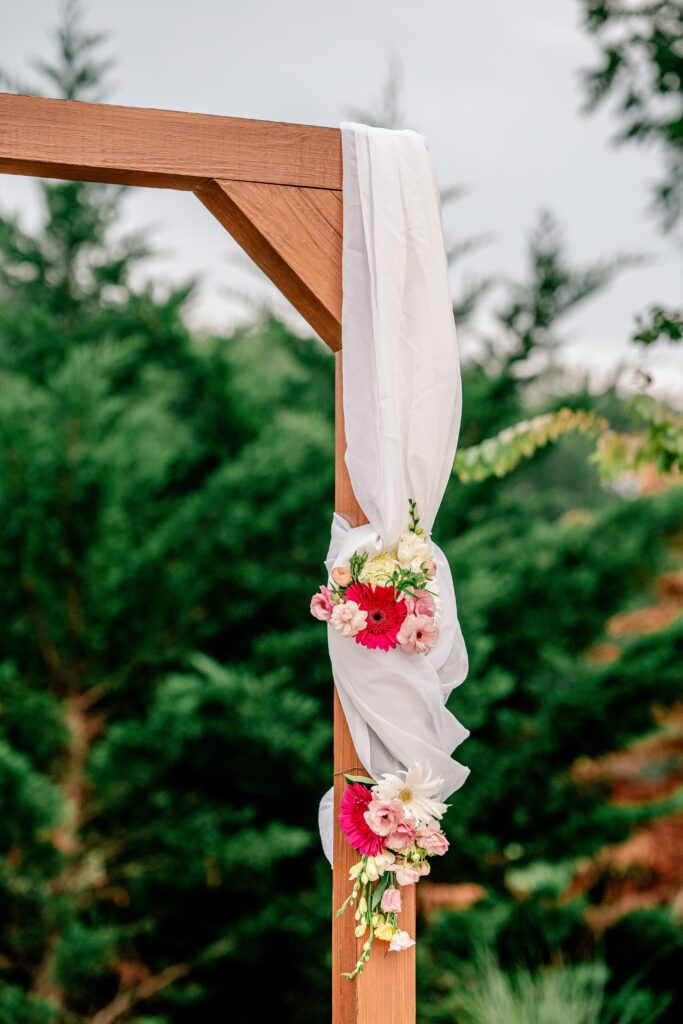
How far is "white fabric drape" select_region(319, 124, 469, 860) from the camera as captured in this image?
1.61m

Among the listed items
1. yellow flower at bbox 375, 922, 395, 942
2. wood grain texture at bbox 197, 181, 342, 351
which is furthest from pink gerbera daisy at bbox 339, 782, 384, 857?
wood grain texture at bbox 197, 181, 342, 351

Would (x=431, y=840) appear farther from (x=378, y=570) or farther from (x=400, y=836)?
(x=378, y=570)

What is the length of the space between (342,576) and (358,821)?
410 mm

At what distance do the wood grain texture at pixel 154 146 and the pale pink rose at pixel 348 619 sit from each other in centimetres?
77

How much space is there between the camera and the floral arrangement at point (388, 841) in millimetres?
1554

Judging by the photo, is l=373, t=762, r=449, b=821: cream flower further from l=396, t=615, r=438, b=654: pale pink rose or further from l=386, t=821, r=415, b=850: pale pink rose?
l=396, t=615, r=438, b=654: pale pink rose

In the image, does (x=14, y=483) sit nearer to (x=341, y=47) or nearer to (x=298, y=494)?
(x=298, y=494)

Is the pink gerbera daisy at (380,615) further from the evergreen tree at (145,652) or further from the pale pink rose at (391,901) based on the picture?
the evergreen tree at (145,652)

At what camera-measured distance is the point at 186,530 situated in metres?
3.40

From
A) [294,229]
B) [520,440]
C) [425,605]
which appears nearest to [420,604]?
[425,605]

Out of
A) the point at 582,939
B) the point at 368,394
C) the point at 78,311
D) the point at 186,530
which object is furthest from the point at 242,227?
the point at 582,939

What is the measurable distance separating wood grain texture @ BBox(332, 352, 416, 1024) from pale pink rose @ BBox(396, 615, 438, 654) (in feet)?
0.67

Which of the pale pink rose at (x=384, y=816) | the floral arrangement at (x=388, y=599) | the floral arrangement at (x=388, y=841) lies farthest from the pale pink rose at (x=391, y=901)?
the floral arrangement at (x=388, y=599)

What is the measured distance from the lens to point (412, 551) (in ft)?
5.31
